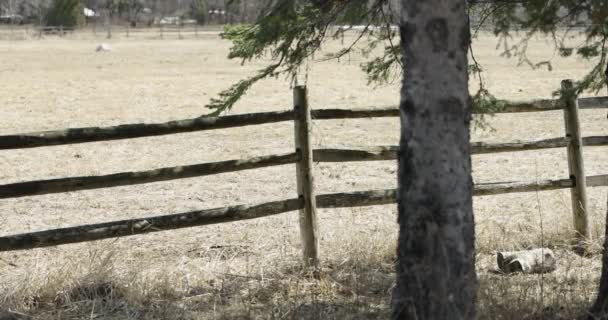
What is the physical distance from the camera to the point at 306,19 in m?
5.26

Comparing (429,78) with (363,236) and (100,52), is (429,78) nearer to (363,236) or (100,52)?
(363,236)

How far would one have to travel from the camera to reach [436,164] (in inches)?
149

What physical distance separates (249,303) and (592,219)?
389 cm

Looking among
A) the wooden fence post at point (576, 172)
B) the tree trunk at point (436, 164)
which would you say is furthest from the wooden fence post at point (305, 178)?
the wooden fence post at point (576, 172)

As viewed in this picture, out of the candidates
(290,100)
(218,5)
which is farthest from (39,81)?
(218,5)

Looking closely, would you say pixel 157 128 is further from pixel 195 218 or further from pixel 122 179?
pixel 195 218

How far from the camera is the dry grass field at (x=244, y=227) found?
530 centimetres

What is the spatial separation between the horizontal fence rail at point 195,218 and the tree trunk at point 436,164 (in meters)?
2.18

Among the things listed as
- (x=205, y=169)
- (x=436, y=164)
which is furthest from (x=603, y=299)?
(x=205, y=169)

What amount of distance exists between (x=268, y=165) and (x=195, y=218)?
2.77 ft

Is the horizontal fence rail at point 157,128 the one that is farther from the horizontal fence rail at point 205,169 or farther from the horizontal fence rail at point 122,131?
the horizontal fence rail at point 205,169

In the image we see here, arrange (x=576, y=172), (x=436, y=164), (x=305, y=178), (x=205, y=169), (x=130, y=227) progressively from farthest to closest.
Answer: (x=576, y=172), (x=305, y=178), (x=205, y=169), (x=130, y=227), (x=436, y=164)

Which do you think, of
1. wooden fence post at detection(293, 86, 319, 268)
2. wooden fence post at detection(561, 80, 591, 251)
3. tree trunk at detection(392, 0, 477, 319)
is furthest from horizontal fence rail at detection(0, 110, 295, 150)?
wooden fence post at detection(561, 80, 591, 251)

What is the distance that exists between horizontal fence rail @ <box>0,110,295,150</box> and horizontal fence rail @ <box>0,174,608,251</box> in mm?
596
